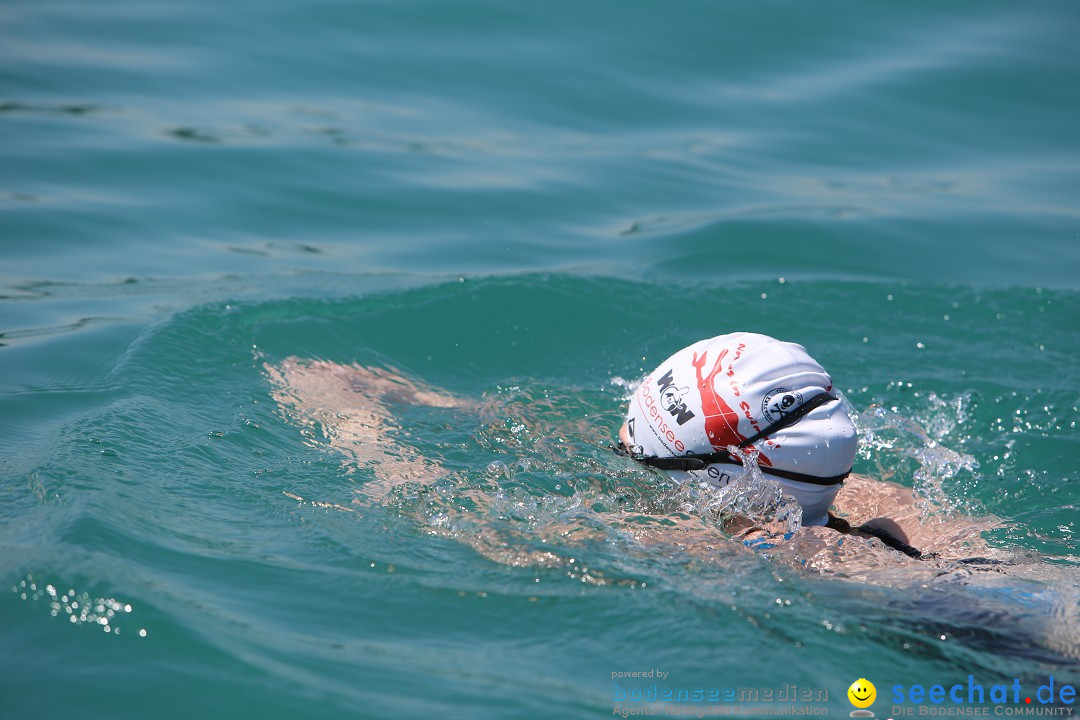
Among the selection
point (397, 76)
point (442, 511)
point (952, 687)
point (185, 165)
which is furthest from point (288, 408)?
point (397, 76)

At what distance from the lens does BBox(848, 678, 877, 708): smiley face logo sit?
3.64 meters

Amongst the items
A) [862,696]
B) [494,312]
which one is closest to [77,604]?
[862,696]

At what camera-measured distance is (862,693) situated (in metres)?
3.68

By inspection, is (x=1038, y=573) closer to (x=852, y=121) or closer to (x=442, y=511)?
(x=442, y=511)

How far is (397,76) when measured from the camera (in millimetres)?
12156

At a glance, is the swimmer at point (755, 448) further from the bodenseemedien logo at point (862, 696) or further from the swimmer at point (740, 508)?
the bodenseemedien logo at point (862, 696)

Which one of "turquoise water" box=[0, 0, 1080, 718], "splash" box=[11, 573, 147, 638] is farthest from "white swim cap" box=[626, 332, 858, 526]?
"splash" box=[11, 573, 147, 638]

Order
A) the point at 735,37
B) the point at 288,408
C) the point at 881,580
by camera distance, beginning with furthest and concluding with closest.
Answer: the point at 735,37 → the point at 288,408 → the point at 881,580

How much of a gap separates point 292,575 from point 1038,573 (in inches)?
121

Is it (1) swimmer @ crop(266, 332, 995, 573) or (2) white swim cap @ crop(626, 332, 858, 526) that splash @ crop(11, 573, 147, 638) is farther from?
(2) white swim cap @ crop(626, 332, 858, 526)

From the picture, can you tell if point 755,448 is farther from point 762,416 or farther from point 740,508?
point 740,508

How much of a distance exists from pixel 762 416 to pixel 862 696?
113 cm

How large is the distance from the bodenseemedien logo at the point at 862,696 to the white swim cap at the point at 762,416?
2.76 feet

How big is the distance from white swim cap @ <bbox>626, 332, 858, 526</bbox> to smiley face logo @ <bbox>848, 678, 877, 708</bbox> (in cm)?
84
